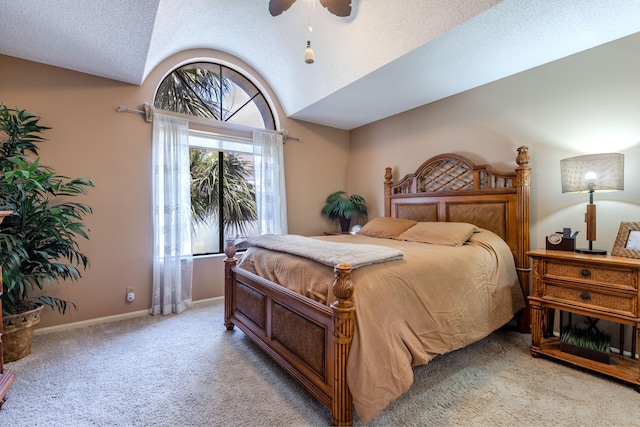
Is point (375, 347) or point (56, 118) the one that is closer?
point (375, 347)

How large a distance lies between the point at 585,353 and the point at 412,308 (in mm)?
1469

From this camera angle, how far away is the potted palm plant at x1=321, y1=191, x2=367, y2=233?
433cm

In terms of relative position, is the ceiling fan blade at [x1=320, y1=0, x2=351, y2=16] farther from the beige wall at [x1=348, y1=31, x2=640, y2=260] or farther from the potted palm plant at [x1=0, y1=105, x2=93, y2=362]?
the potted palm plant at [x1=0, y1=105, x2=93, y2=362]

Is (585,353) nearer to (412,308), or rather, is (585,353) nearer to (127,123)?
(412,308)

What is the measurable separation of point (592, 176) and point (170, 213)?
12.6 feet

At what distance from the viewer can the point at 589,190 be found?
2.20 metres

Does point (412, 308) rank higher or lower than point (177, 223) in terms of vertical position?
lower

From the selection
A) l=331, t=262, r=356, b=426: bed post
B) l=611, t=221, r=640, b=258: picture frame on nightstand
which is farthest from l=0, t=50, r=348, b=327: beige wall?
l=611, t=221, r=640, b=258: picture frame on nightstand

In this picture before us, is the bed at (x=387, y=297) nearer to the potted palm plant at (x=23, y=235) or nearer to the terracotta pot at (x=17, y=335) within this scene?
the potted palm plant at (x=23, y=235)

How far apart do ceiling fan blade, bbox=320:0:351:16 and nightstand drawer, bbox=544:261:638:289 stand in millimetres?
2559

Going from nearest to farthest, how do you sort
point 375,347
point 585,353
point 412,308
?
point 375,347, point 412,308, point 585,353

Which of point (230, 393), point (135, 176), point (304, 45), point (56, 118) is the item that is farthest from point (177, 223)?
point (304, 45)

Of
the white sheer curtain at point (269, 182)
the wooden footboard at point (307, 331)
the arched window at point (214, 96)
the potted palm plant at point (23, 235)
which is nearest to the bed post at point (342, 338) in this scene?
the wooden footboard at point (307, 331)

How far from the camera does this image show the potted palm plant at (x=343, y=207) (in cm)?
433
